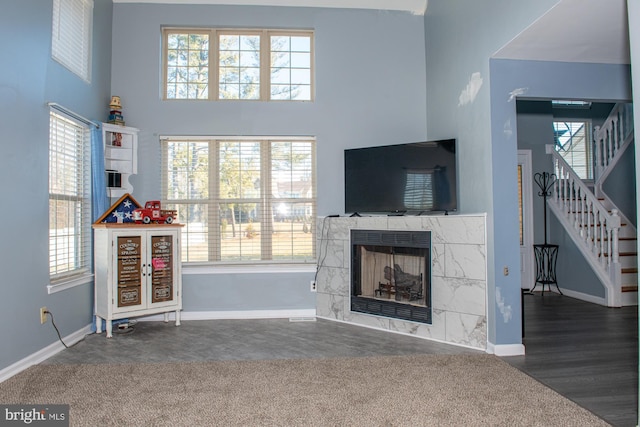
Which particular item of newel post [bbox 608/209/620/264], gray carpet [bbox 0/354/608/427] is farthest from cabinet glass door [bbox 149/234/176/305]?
newel post [bbox 608/209/620/264]

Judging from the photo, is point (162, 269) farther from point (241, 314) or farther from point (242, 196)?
point (242, 196)

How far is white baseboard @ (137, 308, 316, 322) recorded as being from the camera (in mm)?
4707

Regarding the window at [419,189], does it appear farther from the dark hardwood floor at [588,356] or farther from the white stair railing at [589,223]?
the white stair railing at [589,223]

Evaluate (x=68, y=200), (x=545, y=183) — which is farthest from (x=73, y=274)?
(x=545, y=183)

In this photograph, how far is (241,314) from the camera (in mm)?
4750

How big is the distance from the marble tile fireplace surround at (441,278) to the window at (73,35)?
3030 millimetres

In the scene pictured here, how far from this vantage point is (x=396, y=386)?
277cm

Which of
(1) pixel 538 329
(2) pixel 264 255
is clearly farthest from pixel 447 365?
(2) pixel 264 255

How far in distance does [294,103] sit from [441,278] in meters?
2.60

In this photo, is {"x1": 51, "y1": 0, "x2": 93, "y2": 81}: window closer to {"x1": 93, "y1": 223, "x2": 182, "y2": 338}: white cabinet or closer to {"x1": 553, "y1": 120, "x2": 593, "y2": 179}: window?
{"x1": 93, "y1": 223, "x2": 182, "y2": 338}: white cabinet

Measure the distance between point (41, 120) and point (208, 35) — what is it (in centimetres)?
229

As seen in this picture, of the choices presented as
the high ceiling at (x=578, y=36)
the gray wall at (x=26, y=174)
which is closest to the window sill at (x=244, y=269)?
the gray wall at (x=26, y=174)

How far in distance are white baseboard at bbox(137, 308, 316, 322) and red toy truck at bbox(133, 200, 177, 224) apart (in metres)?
1.11

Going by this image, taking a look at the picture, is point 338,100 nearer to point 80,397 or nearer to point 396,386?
point 396,386
